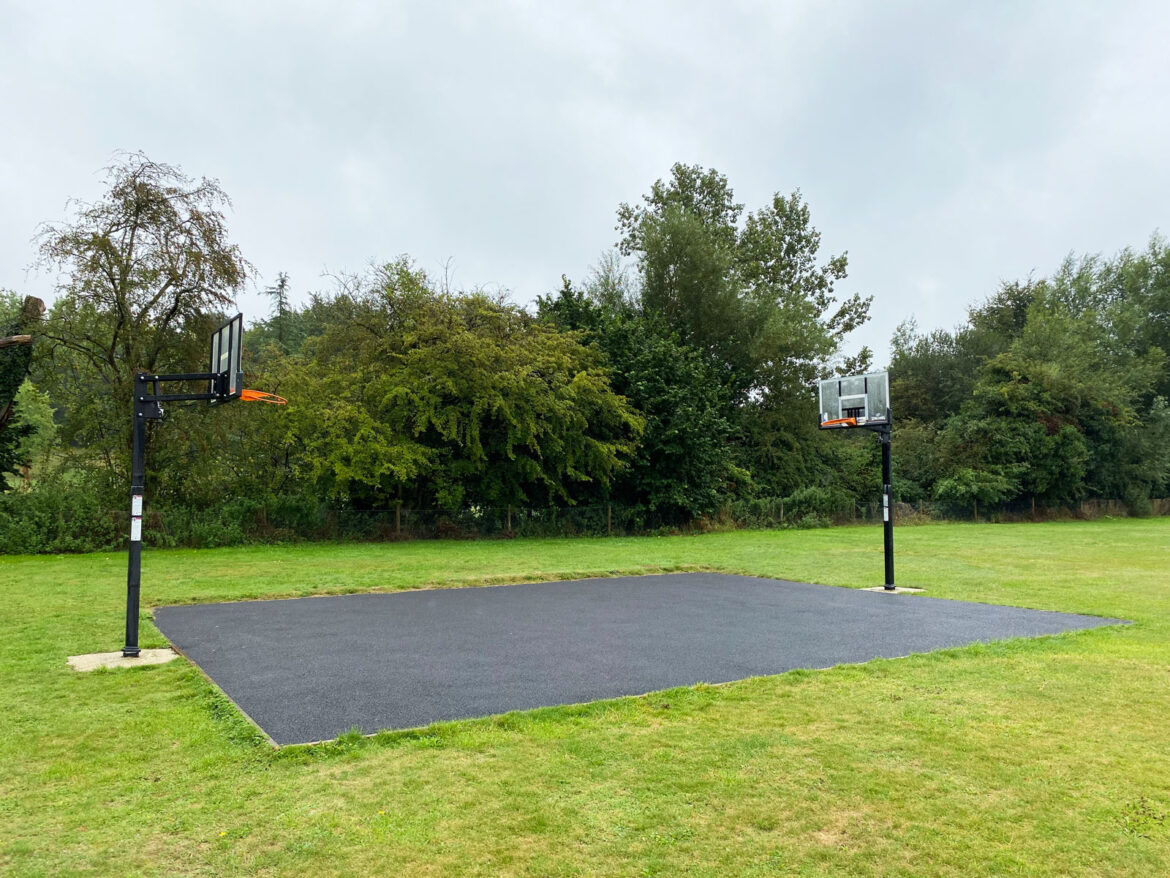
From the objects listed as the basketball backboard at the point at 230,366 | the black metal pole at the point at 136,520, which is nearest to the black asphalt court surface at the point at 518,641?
the black metal pole at the point at 136,520

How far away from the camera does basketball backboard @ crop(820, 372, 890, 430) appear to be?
1265 cm

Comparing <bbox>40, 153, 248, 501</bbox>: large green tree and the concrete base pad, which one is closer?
the concrete base pad

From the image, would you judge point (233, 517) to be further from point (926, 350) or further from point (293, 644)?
point (926, 350)

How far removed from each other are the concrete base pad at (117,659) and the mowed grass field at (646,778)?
18 centimetres

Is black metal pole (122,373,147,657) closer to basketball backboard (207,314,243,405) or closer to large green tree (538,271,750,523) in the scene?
basketball backboard (207,314,243,405)

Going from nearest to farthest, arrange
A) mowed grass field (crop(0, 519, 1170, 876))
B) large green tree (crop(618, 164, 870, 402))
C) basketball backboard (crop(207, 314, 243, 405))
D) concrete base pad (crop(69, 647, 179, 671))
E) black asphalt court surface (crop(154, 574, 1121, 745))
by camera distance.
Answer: mowed grass field (crop(0, 519, 1170, 876)) → black asphalt court surface (crop(154, 574, 1121, 745)) → concrete base pad (crop(69, 647, 179, 671)) → basketball backboard (crop(207, 314, 243, 405)) → large green tree (crop(618, 164, 870, 402))

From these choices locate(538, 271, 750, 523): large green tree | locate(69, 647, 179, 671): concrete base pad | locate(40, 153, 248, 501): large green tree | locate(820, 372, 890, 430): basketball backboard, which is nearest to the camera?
locate(69, 647, 179, 671): concrete base pad

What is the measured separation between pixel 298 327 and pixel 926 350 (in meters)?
40.8

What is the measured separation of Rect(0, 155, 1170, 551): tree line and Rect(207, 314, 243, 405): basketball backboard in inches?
460

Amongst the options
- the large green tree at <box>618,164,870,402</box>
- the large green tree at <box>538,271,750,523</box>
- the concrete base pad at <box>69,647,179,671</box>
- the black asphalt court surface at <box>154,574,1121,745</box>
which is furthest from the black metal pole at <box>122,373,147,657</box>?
the large green tree at <box>618,164,870,402</box>

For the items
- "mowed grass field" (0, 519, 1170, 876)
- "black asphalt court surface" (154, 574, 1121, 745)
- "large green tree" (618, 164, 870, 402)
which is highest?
"large green tree" (618, 164, 870, 402)

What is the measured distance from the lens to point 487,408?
2248cm

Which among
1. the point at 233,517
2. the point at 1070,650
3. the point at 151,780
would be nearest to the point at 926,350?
the point at 233,517

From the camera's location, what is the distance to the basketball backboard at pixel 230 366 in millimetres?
7891
